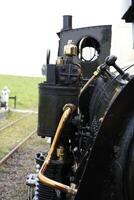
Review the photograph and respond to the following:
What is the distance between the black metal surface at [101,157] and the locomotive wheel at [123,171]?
0.02 metres

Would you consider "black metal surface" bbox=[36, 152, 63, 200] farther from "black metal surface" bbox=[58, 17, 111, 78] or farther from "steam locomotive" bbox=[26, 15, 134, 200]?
"black metal surface" bbox=[58, 17, 111, 78]

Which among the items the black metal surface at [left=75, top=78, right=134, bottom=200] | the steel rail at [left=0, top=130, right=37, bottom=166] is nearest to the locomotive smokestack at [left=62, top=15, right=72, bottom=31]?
the steel rail at [left=0, top=130, right=37, bottom=166]

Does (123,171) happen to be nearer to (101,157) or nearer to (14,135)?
(101,157)

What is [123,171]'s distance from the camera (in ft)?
6.20

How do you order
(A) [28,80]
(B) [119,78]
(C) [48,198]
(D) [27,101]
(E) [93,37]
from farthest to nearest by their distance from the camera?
(A) [28,80] < (D) [27,101] < (E) [93,37] < (C) [48,198] < (B) [119,78]

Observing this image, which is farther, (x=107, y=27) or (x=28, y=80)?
(x=28, y=80)

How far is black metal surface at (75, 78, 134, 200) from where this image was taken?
76.3 inches

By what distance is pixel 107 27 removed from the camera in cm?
724

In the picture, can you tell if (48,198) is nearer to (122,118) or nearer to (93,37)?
(122,118)

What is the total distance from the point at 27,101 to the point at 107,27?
20.7m

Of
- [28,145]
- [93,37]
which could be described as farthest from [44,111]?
[28,145]

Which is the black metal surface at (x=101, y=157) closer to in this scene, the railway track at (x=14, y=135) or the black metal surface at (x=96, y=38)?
the black metal surface at (x=96, y=38)

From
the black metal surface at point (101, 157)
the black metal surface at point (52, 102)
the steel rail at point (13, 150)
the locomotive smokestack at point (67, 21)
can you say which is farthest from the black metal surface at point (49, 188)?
the locomotive smokestack at point (67, 21)

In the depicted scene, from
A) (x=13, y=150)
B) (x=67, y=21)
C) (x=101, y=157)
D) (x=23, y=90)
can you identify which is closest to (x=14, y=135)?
(x=13, y=150)
